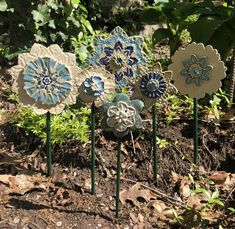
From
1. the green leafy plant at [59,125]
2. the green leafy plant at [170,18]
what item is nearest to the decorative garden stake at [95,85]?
the green leafy plant at [59,125]

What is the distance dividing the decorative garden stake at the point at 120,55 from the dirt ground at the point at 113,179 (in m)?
0.63

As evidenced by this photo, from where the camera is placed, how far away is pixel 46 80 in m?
3.05

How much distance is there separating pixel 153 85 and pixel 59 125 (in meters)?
0.92

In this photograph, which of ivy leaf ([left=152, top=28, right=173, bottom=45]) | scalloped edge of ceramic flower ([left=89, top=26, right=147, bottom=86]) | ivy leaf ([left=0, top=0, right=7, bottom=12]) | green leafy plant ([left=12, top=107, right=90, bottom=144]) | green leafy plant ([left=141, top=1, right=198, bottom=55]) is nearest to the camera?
scalloped edge of ceramic flower ([left=89, top=26, right=147, bottom=86])

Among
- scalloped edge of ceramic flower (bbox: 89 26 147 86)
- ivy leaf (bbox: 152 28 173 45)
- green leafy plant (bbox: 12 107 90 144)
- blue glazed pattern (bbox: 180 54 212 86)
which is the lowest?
green leafy plant (bbox: 12 107 90 144)

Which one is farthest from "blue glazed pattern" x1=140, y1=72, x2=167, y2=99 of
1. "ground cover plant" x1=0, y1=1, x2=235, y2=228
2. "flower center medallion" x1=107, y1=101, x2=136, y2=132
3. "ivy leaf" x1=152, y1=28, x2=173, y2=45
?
"ivy leaf" x1=152, y1=28, x2=173, y2=45

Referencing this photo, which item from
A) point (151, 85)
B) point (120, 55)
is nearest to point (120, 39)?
point (120, 55)

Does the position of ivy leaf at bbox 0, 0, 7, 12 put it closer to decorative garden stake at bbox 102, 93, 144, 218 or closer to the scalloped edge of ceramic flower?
the scalloped edge of ceramic flower

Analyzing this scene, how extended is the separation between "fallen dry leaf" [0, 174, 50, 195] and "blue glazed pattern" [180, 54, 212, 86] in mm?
1091

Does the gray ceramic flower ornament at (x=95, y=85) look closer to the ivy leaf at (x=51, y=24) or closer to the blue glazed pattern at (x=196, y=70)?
the blue glazed pattern at (x=196, y=70)

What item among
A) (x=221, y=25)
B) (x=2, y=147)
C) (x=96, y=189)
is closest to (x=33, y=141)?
(x=2, y=147)

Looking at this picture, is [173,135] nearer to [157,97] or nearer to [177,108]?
[177,108]

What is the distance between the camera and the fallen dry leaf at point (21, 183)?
3.28 m

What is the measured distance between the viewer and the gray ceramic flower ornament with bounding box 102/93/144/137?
292 cm
